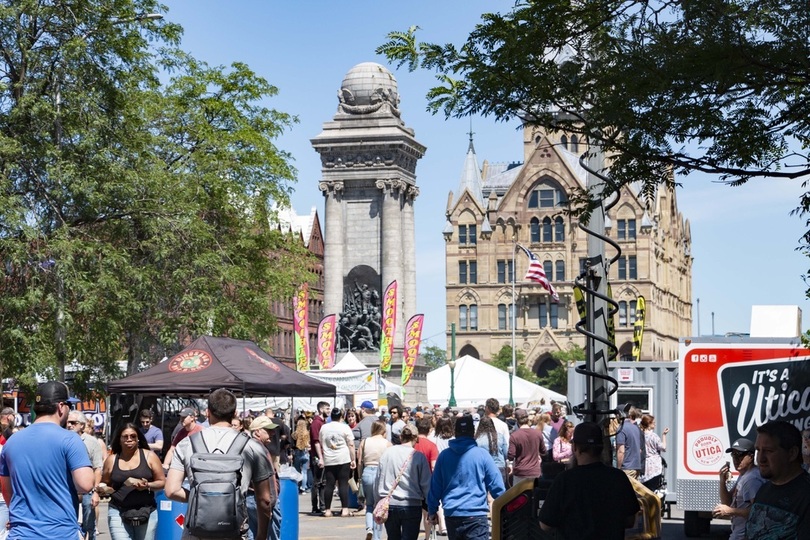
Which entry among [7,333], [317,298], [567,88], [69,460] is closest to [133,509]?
[69,460]

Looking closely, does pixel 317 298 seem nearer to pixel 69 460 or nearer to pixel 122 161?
pixel 122 161

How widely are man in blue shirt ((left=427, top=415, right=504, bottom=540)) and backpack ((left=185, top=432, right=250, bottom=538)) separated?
13.1 feet

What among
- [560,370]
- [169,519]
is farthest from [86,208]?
[560,370]

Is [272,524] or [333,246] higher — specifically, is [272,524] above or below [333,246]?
below

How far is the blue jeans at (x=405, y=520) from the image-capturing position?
13.4 m

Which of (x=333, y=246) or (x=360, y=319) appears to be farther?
(x=360, y=319)

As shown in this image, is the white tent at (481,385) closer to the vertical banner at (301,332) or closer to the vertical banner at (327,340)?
the vertical banner at (327,340)

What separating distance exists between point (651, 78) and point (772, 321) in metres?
12.5

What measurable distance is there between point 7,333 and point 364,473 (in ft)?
30.2

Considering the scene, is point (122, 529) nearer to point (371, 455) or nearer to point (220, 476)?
point (220, 476)

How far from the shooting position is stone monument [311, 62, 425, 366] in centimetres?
6419

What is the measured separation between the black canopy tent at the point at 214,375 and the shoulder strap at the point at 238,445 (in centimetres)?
1226

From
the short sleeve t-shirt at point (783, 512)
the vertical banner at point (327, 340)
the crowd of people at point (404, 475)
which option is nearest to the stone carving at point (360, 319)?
the vertical banner at point (327, 340)

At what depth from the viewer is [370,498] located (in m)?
18.5
